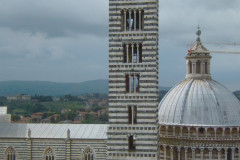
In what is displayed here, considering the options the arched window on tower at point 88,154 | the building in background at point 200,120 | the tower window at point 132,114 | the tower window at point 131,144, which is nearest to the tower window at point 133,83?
the tower window at point 132,114

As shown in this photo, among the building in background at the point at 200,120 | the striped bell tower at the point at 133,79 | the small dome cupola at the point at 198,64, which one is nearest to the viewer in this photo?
the striped bell tower at the point at 133,79

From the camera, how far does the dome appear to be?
36844mm

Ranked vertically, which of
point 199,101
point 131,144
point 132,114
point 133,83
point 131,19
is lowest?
point 131,144

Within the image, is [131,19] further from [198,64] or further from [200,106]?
[198,64]

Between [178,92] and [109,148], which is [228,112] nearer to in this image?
[178,92]

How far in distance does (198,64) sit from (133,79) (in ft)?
43.6

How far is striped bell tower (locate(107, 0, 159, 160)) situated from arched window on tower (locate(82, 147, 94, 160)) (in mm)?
10242

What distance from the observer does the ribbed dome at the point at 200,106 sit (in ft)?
121

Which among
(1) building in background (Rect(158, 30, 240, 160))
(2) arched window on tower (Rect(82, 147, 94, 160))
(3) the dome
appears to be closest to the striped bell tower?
(1) building in background (Rect(158, 30, 240, 160))

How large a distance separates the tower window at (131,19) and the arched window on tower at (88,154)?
14.1m

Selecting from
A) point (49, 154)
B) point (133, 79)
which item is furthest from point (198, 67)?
point (49, 154)

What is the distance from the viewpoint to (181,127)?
120 feet

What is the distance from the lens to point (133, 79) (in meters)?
28.9

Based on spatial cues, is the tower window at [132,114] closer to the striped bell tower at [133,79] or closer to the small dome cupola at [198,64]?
the striped bell tower at [133,79]
